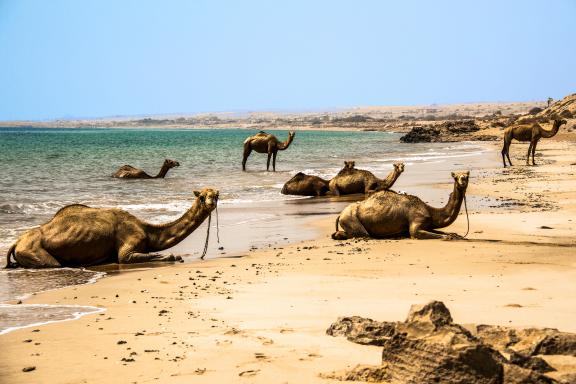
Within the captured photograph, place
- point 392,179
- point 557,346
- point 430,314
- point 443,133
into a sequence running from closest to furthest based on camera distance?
point 430,314
point 557,346
point 392,179
point 443,133

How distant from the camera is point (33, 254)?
485 inches

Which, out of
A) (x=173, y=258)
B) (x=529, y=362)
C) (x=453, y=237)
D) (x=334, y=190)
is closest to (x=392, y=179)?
(x=334, y=190)

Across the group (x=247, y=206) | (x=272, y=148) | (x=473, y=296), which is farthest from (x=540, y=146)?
(x=473, y=296)

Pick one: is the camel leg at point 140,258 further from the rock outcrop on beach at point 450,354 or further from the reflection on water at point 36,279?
the rock outcrop on beach at point 450,354

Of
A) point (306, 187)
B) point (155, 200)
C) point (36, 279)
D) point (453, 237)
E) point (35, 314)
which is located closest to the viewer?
point (35, 314)

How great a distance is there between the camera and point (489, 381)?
5016 millimetres

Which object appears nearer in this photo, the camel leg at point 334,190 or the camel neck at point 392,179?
the camel neck at point 392,179

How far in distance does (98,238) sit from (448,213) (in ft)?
19.6

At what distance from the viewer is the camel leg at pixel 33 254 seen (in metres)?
Result: 12.3

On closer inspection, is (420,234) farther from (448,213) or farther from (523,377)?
(523,377)

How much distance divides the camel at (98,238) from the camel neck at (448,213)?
400 centimetres

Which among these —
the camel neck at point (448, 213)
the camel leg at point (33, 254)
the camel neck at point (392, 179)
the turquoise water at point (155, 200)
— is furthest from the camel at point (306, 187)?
the camel leg at point (33, 254)

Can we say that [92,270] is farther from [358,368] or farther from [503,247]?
[358,368]

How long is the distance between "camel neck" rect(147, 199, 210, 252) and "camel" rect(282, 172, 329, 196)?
11030mm
